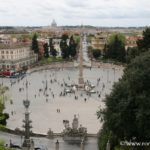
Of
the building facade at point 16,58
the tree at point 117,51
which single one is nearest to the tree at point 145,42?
the building facade at point 16,58

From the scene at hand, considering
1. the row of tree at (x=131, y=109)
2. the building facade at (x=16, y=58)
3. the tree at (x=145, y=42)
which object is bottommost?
the building facade at (x=16, y=58)

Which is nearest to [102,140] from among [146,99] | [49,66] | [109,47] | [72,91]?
[146,99]

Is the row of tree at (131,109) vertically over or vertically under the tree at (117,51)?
over

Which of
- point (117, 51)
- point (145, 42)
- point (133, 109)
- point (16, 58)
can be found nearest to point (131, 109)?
point (133, 109)

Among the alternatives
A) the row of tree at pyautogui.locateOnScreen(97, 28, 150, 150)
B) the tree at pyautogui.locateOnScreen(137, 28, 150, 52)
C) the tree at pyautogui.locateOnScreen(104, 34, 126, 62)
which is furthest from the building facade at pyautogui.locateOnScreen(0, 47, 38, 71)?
the row of tree at pyautogui.locateOnScreen(97, 28, 150, 150)

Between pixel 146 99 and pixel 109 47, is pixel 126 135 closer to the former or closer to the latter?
pixel 146 99

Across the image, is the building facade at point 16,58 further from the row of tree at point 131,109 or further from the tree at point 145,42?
the row of tree at point 131,109
